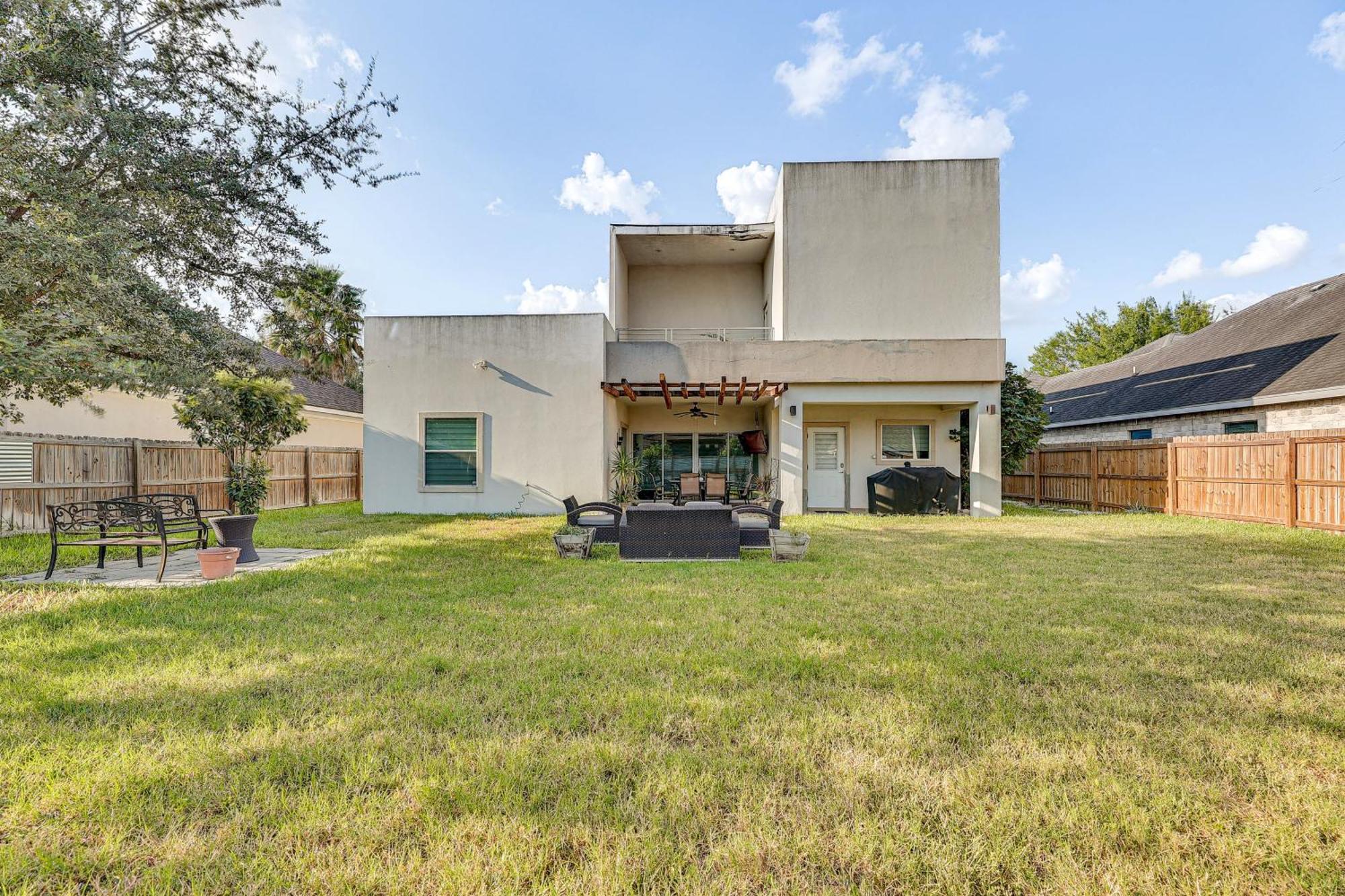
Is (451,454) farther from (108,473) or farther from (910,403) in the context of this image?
(910,403)

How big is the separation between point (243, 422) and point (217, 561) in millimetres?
2577

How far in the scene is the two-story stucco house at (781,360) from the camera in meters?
12.4

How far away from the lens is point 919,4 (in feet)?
34.4

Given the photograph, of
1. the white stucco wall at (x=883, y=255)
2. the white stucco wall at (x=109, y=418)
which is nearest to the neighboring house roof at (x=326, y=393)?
the white stucco wall at (x=109, y=418)

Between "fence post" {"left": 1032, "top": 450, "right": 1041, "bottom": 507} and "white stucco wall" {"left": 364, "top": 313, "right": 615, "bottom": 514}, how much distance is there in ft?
41.3

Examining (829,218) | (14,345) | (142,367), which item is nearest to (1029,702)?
(14,345)

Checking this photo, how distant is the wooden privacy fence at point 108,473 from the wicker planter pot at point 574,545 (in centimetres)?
484

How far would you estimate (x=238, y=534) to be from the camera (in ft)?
23.2

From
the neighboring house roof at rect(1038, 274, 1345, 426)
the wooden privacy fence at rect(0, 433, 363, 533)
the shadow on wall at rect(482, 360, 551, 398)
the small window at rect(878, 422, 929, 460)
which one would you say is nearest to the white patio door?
the small window at rect(878, 422, 929, 460)

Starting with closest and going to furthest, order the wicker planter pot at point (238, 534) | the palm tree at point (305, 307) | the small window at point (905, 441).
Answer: the wicker planter pot at point (238, 534) → the palm tree at point (305, 307) → the small window at point (905, 441)

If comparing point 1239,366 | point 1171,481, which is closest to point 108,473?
point 1171,481

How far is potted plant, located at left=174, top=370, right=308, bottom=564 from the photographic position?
751 centimetres

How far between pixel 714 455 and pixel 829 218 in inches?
261

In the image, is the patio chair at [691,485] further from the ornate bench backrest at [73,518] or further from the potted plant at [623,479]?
the ornate bench backrest at [73,518]
